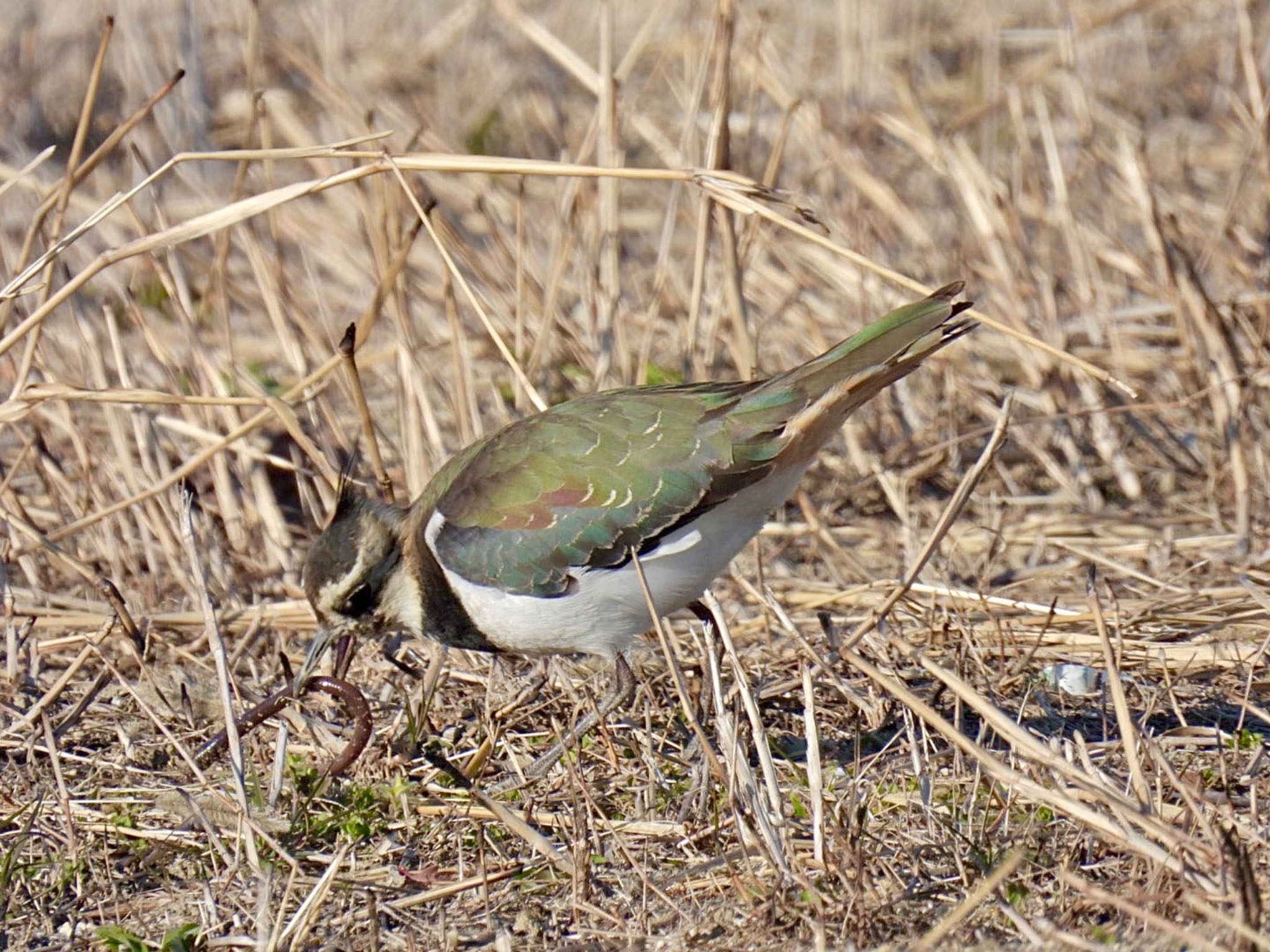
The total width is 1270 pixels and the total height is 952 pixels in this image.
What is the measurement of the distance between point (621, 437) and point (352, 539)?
0.96 metres

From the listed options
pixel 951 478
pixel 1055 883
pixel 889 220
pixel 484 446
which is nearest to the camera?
pixel 1055 883

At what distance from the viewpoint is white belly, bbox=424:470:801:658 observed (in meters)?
4.86

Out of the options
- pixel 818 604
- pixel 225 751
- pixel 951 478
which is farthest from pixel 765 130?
pixel 225 751

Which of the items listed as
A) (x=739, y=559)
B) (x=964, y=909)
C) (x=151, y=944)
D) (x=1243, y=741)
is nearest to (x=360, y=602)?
(x=151, y=944)

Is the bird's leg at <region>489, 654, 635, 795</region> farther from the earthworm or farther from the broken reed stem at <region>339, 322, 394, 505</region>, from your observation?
the broken reed stem at <region>339, 322, 394, 505</region>

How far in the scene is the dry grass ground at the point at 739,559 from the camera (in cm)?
404

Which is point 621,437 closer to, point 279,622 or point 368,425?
point 368,425

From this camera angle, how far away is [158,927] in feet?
13.5

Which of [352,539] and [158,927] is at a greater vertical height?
[352,539]

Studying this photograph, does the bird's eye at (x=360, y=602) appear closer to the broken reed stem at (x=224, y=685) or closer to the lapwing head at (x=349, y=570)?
the lapwing head at (x=349, y=570)

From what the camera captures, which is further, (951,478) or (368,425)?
(951,478)

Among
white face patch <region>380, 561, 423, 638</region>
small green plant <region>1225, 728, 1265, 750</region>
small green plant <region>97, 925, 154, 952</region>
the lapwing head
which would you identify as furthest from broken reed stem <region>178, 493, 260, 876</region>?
small green plant <region>1225, 728, 1265, 750</region>

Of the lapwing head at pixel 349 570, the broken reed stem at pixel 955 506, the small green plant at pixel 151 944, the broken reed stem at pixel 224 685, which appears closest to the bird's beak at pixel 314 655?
the lapwing head at pixel 349 570

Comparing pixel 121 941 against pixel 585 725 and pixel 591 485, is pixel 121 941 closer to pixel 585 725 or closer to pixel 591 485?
pixel 585 725
